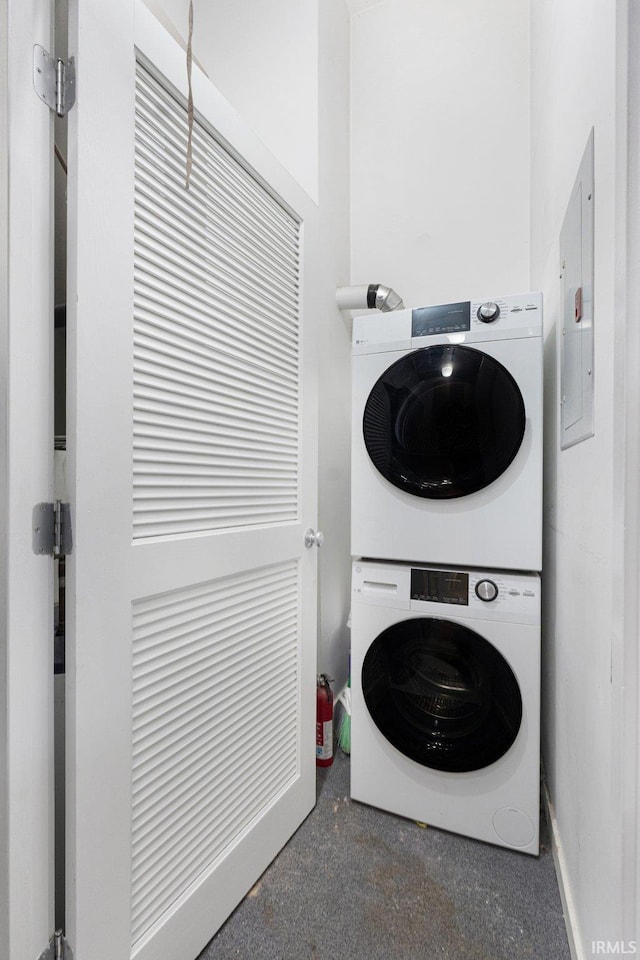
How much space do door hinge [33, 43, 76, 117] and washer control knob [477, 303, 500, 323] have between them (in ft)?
3.76

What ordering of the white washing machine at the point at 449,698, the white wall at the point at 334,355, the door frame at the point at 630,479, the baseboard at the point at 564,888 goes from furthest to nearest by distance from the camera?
the white wall at the point at 334,355
the white washing machine at the point at 449,698
the baseboard at the point at 564,888
the door frame at the point at 630,479

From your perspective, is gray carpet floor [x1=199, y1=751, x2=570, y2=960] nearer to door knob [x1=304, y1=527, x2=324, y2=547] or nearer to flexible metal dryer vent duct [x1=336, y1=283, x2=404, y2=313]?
door knob [x1=304, y1=527, x2=324, y2=547]

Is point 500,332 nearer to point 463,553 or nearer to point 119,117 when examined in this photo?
point 463,553

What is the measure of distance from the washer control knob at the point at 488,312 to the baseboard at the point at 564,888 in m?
1.51

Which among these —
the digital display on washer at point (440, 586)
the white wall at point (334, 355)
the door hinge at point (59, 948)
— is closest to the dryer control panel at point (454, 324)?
the white wall at point (334, 355)

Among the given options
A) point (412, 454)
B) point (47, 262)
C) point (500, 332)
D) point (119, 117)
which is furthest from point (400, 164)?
point (47, 262)

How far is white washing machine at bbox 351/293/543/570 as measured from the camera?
143cm

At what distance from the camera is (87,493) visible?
0.81 meters

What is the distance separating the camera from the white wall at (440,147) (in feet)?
6.79

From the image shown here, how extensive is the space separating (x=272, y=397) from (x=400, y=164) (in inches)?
62.9

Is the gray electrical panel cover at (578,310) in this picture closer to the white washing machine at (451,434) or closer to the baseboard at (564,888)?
the white washing machine at (451,434)

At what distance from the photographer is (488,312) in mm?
1472

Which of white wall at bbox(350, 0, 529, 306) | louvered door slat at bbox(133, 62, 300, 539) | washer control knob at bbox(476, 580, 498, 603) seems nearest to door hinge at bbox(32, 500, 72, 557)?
louvered door slat at bbox(133, 62, 300, 539)

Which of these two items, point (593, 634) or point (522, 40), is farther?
point (522, 40)
